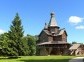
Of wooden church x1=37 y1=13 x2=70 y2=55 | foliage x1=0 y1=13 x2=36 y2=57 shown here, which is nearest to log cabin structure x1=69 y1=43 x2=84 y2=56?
wooden church x1=37 y1=13 x2=70 y2=55

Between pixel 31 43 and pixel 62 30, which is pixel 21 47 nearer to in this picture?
pixel 62 30

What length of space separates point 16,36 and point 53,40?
106 feet

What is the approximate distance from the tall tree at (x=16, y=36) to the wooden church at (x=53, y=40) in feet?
92.6

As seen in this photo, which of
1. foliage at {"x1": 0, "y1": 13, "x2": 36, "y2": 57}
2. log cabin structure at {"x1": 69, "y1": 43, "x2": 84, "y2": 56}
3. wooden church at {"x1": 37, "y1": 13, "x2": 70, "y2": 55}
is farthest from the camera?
log cabin structure at {"x1": 69, "y1": 43, "x2": 84, "y2": 56}

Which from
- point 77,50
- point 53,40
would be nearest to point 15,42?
point 53,40

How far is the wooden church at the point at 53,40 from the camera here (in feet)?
283

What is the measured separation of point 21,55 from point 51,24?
31.7m

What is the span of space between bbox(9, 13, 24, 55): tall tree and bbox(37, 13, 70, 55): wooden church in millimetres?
28223

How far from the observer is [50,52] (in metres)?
86.8

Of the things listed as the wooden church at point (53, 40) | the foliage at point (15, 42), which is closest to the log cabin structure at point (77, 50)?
the wooden church at point (53, 40)

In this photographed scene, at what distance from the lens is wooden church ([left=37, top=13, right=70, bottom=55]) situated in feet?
283

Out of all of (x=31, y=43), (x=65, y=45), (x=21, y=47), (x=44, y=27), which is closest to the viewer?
(x=21, y=47)

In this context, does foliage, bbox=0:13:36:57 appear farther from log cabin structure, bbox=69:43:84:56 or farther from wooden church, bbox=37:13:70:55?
log cabin structure, bbox=69:43:84:56

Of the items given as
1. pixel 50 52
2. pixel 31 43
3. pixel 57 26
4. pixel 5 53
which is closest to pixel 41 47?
pixel 50 52
